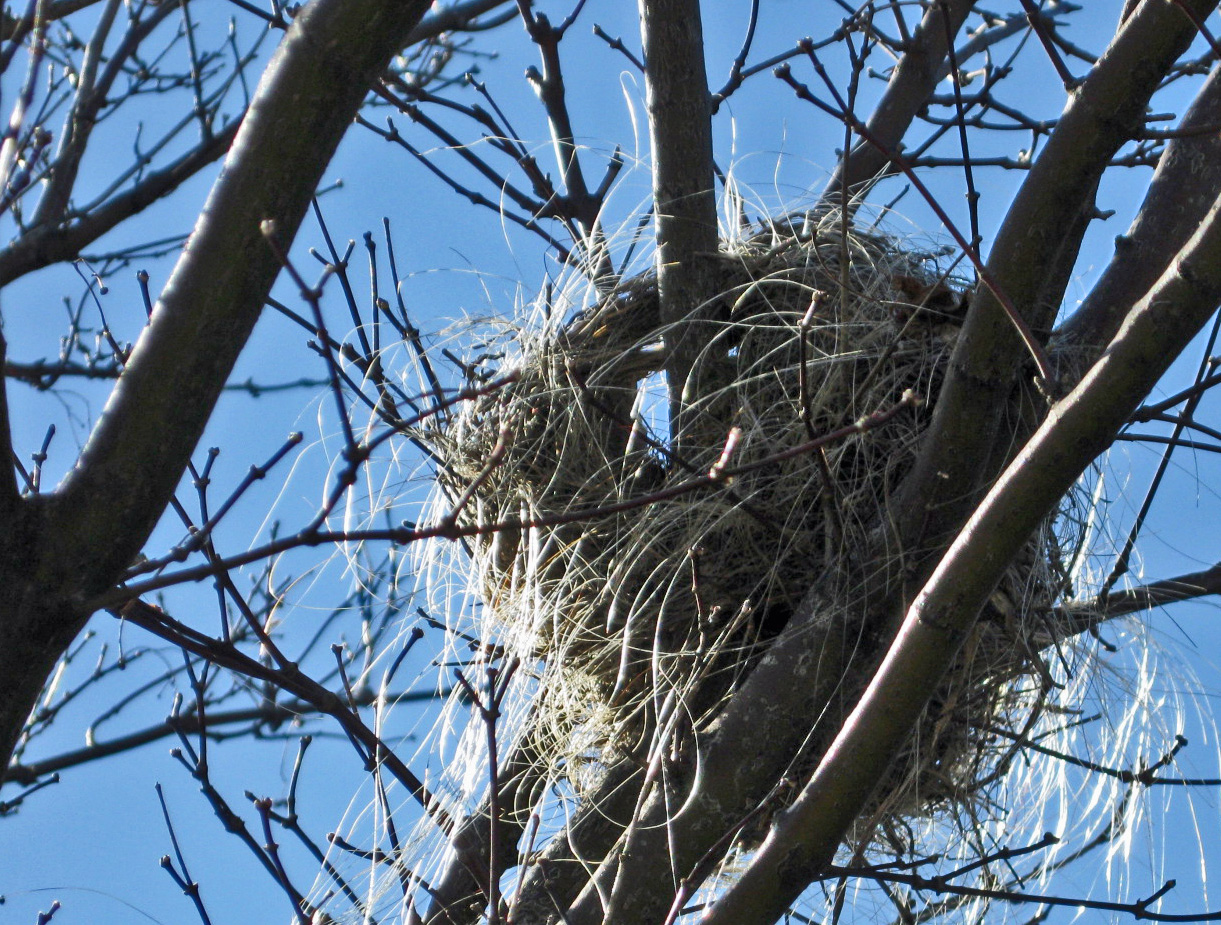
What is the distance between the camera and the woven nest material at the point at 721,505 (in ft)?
5.33

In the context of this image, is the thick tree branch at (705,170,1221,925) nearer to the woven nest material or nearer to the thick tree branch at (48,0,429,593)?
the woven nest material

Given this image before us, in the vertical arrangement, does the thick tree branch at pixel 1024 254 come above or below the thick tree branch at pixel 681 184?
below

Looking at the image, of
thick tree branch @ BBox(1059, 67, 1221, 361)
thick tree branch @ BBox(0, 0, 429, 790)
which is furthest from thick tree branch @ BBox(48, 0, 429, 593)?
thick tree branch @ BBox(1059, 67, 1221, 361)

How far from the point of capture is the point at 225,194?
112cm

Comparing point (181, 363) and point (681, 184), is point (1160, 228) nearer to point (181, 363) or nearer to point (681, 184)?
point (681, 184)

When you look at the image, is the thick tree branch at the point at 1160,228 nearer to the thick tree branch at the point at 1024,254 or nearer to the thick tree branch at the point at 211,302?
the thick tree branch at the point at 1024,254

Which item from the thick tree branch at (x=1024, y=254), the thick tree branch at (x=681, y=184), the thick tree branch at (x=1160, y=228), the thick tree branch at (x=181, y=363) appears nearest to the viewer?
the thick tree branch at (x=181, y=363)

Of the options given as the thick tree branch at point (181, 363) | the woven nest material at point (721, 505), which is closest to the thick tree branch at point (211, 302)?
the thick tree branch at point (181, 363)

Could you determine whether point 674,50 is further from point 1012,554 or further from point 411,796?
point 411,796

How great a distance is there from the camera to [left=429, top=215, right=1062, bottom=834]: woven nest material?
162 centimetres

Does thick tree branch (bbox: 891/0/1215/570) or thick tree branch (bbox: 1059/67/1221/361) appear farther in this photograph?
thick tree branch (bbox: 1059/67/1221/361)

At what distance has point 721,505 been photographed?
1.66 m

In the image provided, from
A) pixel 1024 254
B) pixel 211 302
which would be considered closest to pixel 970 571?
pixel 1024 254

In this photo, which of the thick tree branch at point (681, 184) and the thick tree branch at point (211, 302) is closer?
the thick tree branch at point (211, 302)
